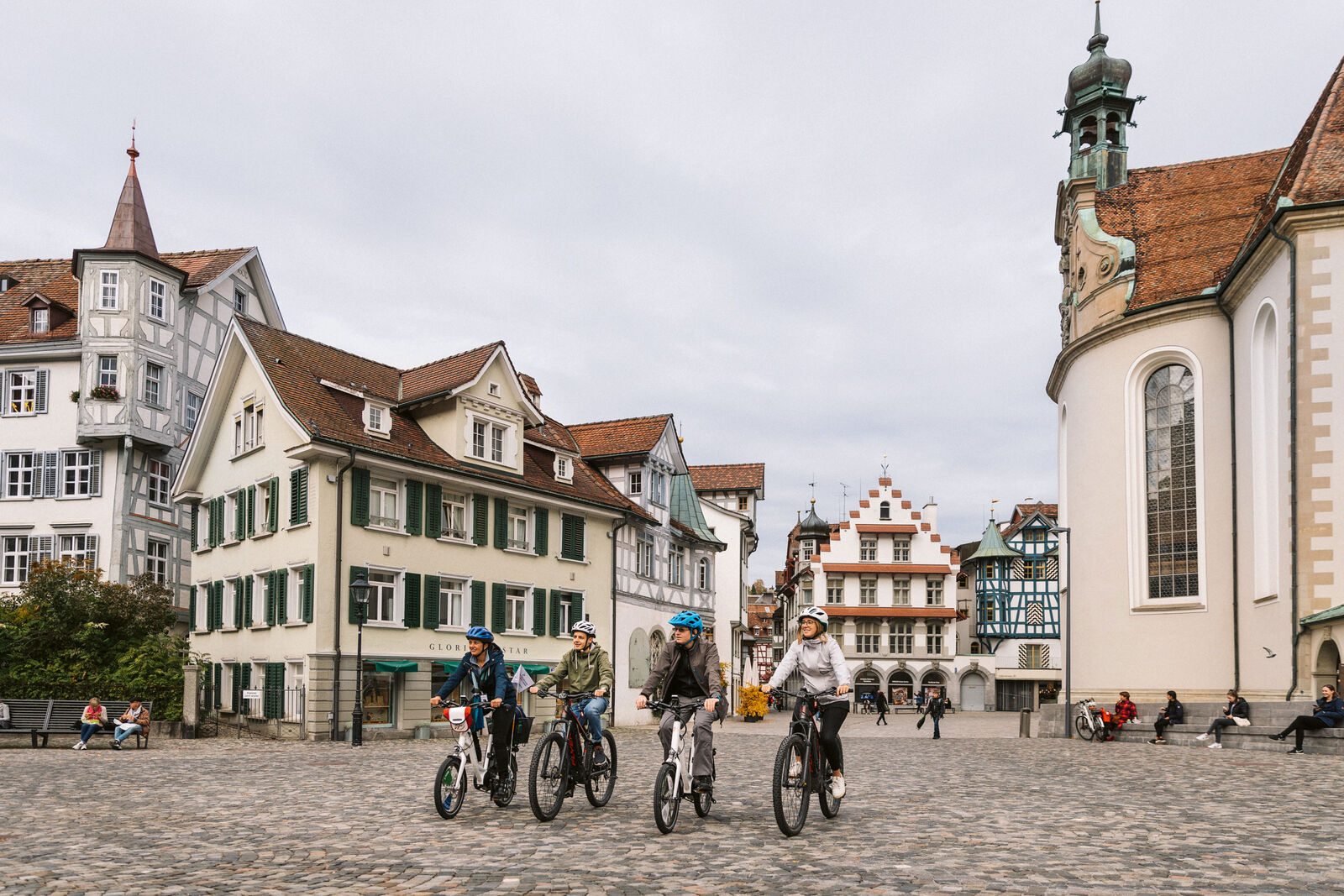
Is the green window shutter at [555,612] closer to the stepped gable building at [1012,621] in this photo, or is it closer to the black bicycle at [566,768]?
the black bicycle at [566,768]

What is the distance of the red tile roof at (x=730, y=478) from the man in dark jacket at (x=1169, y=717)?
51.2 meters

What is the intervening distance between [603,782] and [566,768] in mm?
1099

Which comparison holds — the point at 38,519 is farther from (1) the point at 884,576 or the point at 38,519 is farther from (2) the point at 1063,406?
(1) the point at 884,576

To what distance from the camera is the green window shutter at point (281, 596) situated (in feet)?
95.2

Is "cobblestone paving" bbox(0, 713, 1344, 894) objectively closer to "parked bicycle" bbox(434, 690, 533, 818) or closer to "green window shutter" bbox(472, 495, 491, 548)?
"parked bicycle" bbox(434, 690, 533, 818)

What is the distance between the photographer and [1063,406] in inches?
1570

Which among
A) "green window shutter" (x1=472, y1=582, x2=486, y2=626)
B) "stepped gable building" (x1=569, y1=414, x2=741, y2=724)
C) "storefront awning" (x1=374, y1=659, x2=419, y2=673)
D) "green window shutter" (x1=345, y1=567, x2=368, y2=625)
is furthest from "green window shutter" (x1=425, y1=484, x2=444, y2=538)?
"stepped gable building" (x1=569, y1=414, x2=741, y2=724)

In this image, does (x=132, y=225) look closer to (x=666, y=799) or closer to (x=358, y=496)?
(x=358, y=496)

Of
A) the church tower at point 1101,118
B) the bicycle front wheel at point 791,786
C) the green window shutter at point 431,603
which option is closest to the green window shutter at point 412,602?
the green window shutter at point 431,603

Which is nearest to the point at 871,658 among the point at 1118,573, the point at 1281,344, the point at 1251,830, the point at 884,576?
the point at 884,576

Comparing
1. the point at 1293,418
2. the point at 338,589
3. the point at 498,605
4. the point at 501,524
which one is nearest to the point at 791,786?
the point at 338,589

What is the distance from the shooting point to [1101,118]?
4025 cm

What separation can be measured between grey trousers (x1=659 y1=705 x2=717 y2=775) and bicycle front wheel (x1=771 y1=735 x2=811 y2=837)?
2.12 ft

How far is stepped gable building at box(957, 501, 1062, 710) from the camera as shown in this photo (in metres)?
74.9
